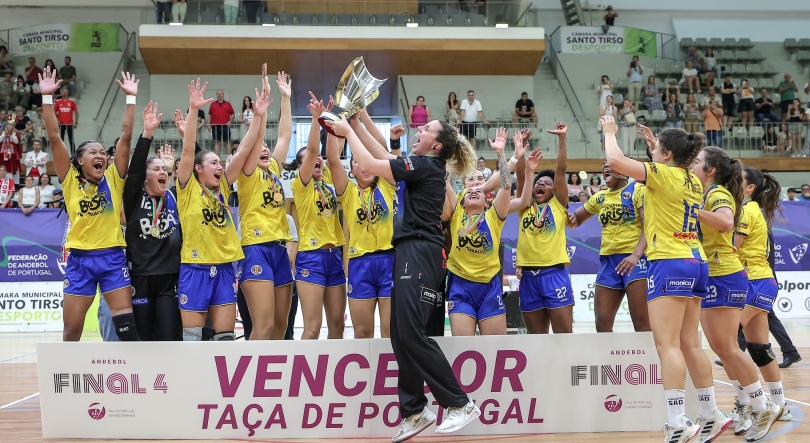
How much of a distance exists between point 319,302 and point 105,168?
2.06 meters

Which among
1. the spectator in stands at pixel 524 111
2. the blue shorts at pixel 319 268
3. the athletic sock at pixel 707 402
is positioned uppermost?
the spectator in stands at pixel 524 111

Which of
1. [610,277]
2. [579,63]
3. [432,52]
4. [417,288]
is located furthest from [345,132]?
[579,63]

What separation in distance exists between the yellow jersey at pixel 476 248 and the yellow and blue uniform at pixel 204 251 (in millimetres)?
1760

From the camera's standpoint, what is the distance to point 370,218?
651 cm

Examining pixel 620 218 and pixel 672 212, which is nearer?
pixel 672 212

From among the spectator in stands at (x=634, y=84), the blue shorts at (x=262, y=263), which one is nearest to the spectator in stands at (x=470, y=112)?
the spectator in stands at (x=634, y=84)

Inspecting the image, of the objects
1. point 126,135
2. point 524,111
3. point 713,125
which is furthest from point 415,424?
point 713,125

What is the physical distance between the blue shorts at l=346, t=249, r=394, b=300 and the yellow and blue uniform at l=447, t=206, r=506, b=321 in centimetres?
52

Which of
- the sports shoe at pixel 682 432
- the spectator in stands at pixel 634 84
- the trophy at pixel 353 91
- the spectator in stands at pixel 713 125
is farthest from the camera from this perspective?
the spectator in stands at pixel 634 84

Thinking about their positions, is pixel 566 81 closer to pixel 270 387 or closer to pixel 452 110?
pixel 452 110

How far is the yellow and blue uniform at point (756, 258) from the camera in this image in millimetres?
6016

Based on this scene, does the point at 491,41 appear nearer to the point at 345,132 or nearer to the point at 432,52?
the point at 432,52

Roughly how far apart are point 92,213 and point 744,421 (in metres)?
5.13

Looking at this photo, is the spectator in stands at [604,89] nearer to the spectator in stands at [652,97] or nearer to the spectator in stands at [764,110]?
the spectator in stands at [652,97]
